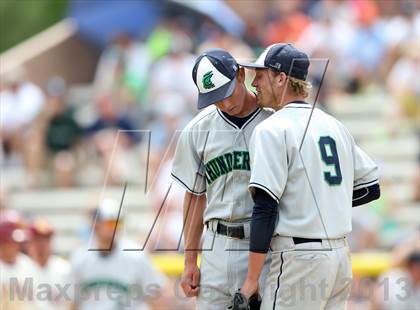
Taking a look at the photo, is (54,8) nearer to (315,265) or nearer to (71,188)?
(71,188)

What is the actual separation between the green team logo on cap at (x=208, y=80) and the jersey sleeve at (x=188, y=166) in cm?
35

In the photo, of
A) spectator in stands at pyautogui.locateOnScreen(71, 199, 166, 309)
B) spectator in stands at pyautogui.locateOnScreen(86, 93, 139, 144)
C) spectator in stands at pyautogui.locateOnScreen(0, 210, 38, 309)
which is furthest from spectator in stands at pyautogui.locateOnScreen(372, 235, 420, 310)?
spectator in stands at pyautogui.locateOnScreen(86, 93, 139, 144)

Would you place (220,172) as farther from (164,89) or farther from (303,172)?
(164,89)

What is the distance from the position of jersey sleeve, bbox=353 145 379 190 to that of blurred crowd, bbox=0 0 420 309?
216 inches

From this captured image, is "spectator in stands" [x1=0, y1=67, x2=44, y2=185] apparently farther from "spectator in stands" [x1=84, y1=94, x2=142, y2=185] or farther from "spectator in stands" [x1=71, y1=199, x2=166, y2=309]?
"spectator in stands" [x1=71, y1=199, x2=166, y2=309]

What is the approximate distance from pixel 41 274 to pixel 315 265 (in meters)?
3.93

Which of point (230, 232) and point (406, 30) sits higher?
point (406, 30)

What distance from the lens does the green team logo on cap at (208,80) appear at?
20.1ft

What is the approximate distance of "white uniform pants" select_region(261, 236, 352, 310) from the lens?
5.94 meters

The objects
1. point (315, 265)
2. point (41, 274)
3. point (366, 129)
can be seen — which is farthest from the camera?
point (366, 129)

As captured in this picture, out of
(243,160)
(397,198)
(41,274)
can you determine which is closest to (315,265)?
(243,160)

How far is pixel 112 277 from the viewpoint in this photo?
920cm

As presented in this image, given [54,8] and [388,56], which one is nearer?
[388,56]

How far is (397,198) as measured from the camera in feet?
39.4
